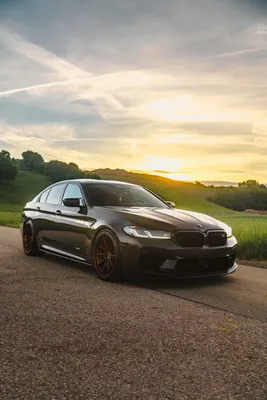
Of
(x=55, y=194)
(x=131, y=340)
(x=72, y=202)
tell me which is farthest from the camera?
(x=55, y=194)

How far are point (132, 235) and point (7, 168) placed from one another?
88783 mm

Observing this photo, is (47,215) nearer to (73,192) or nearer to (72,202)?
(73,192)

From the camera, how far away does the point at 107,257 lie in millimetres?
A: 6781

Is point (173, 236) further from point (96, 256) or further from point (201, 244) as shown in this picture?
point (96, 256)

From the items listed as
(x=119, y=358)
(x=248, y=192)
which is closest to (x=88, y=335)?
(x=119, y=358)

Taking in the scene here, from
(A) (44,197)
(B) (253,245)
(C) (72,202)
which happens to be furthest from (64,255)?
(B) (253,245)

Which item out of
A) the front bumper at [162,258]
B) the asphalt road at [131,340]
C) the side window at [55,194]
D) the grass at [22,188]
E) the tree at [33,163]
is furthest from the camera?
the tree at [33,163]

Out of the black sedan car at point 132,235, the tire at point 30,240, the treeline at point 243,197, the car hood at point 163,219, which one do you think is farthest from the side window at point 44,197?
the treeline at point 243,197

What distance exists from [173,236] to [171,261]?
0.34 meters

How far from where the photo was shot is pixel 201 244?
6.65 meters

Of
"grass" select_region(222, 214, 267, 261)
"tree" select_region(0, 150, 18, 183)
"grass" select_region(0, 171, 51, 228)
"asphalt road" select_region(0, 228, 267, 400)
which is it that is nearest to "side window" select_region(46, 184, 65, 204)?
"asphalt road" select_region(0, 228, 267, 400)

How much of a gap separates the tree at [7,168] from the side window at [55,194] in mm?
85045

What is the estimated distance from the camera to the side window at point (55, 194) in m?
8.65

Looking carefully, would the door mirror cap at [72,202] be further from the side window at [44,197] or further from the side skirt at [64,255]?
the side window at [44,197]
